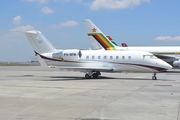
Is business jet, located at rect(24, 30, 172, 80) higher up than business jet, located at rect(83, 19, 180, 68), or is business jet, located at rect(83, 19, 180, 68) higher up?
business jet, located at rect(83, 19, 180, 68)

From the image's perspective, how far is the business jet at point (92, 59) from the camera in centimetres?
2502

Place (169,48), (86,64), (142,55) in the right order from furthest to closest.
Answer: (169,48), (86,64), (142,55)

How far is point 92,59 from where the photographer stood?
26.9m

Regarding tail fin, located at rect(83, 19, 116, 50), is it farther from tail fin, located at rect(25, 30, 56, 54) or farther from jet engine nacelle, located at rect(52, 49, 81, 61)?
jet engine nacelle, located at rect(52, 49, 81, 61)

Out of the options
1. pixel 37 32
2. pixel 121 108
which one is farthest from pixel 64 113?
pixel 37 32

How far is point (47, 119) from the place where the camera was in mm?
8367

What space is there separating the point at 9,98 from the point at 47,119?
181 inches

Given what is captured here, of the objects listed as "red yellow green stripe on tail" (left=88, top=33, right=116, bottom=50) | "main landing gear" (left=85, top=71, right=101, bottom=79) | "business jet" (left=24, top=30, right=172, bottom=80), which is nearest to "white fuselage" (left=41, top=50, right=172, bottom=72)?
"business jet" (left=24, top=30, right=172, bottom=80)

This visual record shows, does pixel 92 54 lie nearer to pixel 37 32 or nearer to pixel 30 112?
pixel 37 32

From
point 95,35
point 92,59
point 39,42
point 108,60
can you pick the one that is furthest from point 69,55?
point 95,35

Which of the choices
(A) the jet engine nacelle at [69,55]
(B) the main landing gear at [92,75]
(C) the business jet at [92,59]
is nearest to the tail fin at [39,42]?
(C) the business jet at [92,59]

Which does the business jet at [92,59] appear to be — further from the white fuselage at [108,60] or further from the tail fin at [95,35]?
the tail fin at [95,35]

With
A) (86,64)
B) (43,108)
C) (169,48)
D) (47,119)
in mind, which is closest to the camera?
(47,119)

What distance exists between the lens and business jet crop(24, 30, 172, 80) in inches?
985
